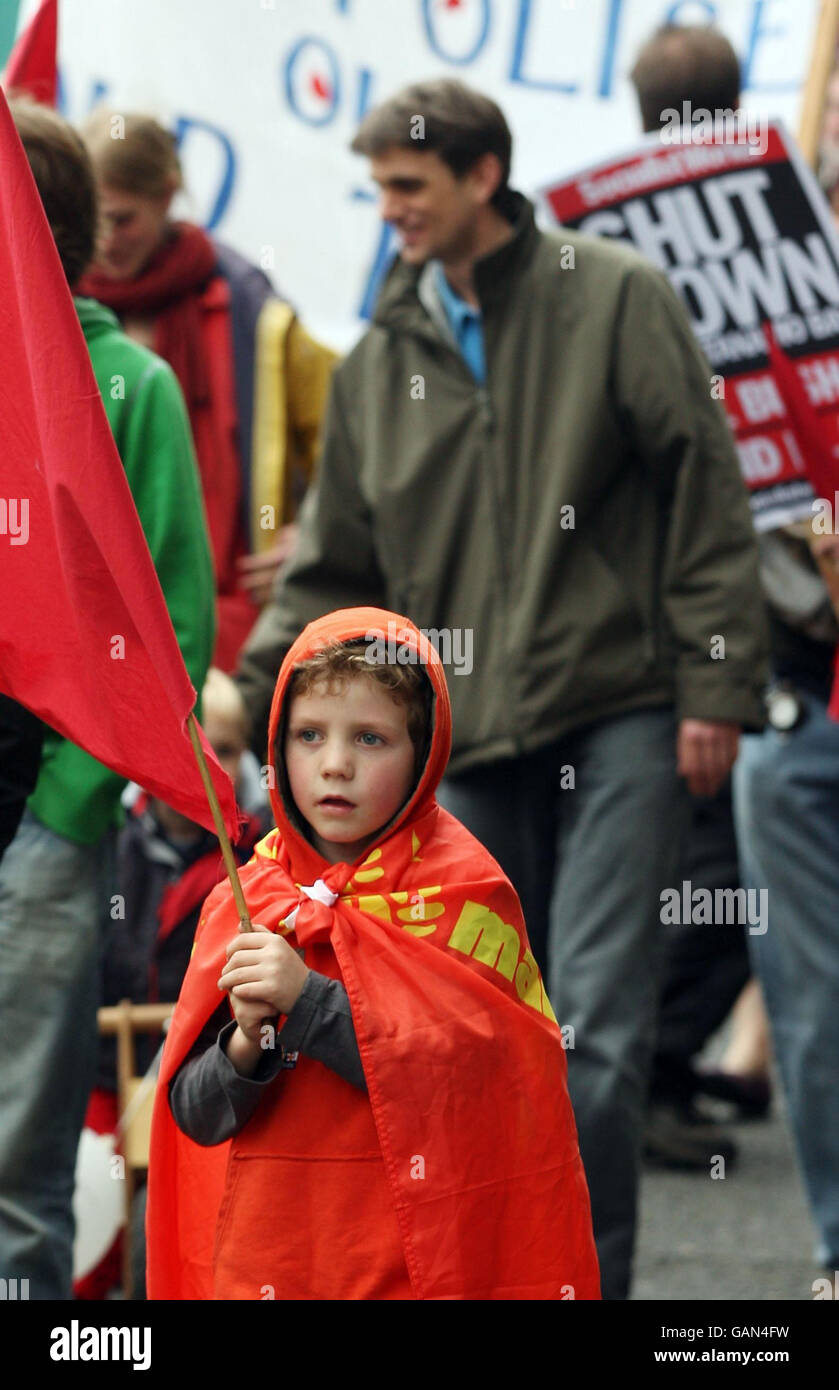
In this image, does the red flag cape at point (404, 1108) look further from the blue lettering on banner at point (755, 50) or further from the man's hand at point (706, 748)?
the blue lettering on banner at point (755, 50)

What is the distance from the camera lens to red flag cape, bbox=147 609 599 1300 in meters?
3.43

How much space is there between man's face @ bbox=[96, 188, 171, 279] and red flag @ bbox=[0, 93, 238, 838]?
2.38m

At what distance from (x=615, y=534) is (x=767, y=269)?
2.40 ft

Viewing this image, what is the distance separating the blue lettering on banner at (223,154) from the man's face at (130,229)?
1.00m

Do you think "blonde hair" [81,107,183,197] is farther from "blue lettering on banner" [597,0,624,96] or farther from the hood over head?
the hood over head

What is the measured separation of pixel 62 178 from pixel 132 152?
1.51 meters

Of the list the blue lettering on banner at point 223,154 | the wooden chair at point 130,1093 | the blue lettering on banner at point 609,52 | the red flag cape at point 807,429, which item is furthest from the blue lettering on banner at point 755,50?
the wooden chair at point 130,1093

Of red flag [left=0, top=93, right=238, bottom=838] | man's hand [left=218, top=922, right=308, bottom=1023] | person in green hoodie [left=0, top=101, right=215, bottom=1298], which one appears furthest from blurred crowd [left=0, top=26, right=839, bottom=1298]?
man's hand [left=218, top=922, right=308, bottom=1023]

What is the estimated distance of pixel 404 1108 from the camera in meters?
3.42

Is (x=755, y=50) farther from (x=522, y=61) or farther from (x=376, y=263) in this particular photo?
(x=376, y=263)

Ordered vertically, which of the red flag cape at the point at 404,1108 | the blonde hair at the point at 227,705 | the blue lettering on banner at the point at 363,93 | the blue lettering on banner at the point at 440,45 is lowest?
the red flag cape at the point at 404,1108

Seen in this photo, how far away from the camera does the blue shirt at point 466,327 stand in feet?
16.9
